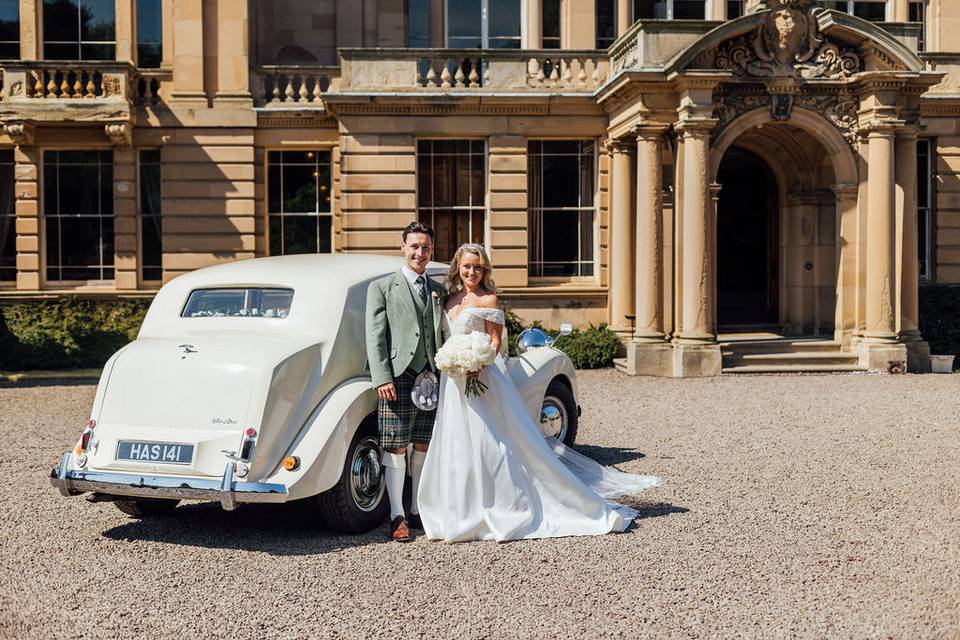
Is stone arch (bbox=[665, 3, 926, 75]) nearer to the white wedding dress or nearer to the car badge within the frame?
the white wedding dress

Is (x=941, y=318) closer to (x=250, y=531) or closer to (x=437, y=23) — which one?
(x=437, y=23)

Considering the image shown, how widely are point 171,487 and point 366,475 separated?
1302mm

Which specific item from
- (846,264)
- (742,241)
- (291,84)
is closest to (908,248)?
(846,264)

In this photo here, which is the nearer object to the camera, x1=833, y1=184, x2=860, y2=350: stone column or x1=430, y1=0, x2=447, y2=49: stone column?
x1=833, y1=184, x2=860, y2=350: stone column

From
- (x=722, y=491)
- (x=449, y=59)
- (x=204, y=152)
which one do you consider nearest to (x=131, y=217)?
(x=204, y=152)

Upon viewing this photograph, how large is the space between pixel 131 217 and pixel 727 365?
11907 mm

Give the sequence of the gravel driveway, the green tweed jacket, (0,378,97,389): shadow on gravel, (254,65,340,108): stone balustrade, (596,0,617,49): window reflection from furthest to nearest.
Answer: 1. (596,0,617,49): window reflection
2. (254,65,340,108): stone balustrade
3. (0,378,97,389): shadow on gravel
4. the green tweed jacket
5. the gravel driveway

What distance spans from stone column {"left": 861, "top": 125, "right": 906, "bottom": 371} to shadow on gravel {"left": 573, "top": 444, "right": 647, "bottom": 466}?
8846 millimetres

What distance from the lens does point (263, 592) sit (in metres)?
5.55

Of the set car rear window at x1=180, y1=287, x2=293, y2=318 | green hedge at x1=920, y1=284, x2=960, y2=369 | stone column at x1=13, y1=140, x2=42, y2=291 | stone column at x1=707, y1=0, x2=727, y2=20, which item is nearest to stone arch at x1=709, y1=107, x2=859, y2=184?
green hedge at x1=920, y1=284, x2=960, y2=369

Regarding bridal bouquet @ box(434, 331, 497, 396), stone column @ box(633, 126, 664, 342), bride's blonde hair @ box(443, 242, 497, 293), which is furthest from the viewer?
stone column @ box(633, 126, 664, 342)

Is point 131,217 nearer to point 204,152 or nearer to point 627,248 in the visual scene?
point 204,152

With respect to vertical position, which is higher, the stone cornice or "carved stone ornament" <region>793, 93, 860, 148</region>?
"carved stone ornament" <region>793, 93, 860, 148</region>

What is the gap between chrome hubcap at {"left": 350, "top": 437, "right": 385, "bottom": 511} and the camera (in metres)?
6.78
